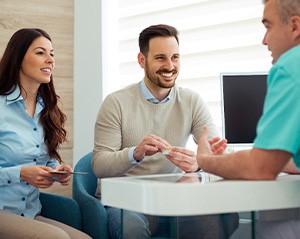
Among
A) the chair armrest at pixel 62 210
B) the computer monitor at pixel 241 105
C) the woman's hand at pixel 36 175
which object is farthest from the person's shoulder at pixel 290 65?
the computer monitor at pixel 241 105

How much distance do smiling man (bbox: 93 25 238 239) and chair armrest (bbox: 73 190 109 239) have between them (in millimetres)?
41

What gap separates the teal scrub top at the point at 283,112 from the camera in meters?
1.42

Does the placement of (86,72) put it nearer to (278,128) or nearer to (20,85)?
(20,85)

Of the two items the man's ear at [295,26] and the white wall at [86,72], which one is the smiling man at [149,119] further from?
the man's ear at [295,26]

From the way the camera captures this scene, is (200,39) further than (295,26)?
Yes

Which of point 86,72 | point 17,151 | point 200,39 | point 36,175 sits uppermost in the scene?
point 200,39

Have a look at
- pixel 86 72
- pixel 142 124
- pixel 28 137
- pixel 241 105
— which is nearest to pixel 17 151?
pixel 28 137

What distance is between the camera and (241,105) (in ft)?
11.3

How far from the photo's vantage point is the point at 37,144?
3.02m

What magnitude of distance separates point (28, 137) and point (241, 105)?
123cm

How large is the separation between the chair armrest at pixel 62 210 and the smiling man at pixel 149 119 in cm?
18

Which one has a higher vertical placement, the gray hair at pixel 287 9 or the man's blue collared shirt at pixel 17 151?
the gray hair at pixel 287 9

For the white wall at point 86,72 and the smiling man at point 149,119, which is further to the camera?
the white wall at point 86,72

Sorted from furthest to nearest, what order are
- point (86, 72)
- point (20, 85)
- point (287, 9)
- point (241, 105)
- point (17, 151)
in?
point (86, 72), point (241, 105), point (20, 85), point (17, 151), point (287, 9)
